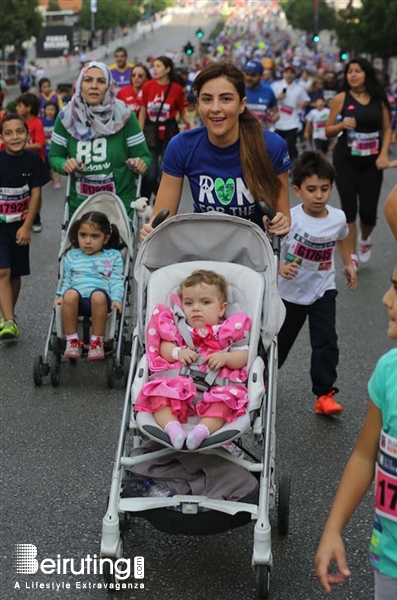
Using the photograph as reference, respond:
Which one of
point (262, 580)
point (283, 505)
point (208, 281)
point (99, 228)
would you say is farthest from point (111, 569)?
point (99, 228)

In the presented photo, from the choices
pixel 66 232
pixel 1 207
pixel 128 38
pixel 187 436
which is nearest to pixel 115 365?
pixel 66 232

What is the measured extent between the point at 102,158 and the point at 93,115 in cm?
31

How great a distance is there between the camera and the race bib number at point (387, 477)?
2676mm

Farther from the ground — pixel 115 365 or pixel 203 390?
pixel 203 390

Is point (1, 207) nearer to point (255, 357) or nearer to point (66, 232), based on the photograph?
point (66, 232)

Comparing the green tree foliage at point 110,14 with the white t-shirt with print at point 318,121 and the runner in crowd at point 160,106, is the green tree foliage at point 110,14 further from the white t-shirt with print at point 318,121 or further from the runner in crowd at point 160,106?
the runner in crowd at point 160,106

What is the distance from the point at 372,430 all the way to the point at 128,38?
133 metres

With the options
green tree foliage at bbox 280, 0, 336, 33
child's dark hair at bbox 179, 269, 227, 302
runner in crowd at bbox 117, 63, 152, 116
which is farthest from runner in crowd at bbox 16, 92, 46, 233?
green tree foliage at bbox 280, 0, 336, 33

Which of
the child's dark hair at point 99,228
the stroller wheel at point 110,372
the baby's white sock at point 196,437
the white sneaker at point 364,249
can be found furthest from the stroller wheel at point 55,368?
the white sneaker at point 364,249

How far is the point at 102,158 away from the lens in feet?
24.5

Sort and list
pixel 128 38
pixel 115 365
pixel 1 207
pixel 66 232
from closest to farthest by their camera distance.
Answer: pixel 115 365 < pixel 66 232 < pixel 1 207 < pixel 128 38

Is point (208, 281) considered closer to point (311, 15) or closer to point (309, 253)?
point (309, 253)

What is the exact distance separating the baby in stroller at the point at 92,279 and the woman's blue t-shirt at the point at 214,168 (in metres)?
1.84

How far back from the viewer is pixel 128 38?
13125 centimetres
